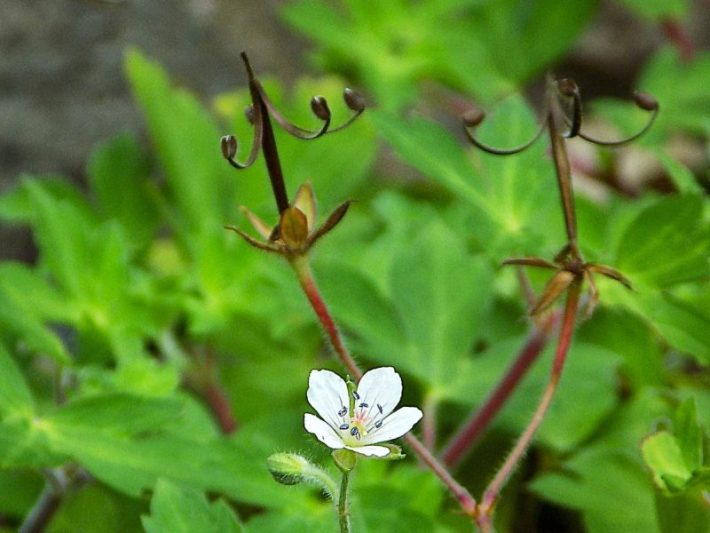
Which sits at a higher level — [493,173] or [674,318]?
[493,173]

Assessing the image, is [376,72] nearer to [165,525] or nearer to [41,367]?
[41,367]

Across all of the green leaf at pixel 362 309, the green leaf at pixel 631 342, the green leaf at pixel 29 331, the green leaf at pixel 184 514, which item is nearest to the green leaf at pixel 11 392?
the green leaf at pixel 29 331

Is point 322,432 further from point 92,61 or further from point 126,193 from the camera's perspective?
point 92,61

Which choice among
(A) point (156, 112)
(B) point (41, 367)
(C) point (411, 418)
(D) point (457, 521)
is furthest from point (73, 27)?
(C) point (411, 418)

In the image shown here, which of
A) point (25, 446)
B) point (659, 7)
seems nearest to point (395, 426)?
point (25, 446)

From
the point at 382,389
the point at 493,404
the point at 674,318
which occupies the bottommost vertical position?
the point at 493,404

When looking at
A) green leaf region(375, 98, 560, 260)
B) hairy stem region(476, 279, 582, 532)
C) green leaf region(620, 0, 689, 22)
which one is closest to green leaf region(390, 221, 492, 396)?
green leaf region(375, 98, 560, 260)

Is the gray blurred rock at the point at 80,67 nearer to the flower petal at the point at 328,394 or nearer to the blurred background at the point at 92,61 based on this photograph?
the blurred background at the point at 92,61
